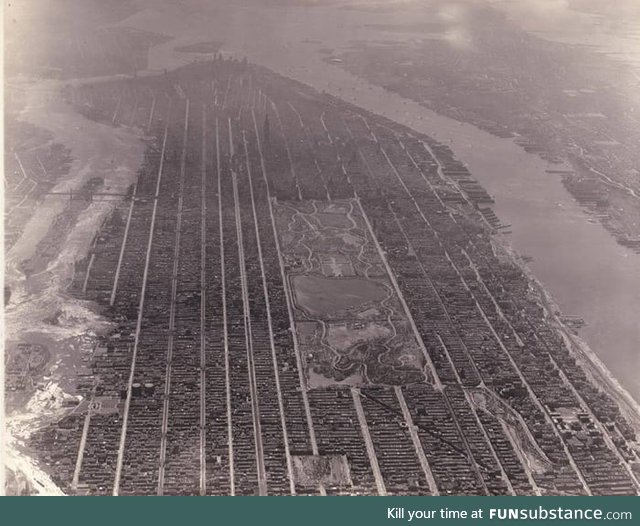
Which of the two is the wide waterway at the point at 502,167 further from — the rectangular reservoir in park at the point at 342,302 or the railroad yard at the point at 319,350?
the rectangular reservoir in park at the point at 342,302

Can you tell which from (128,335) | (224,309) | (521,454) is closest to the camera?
(521,454)

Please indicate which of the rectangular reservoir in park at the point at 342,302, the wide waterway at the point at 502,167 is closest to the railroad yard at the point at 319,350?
the rectangular reservoir in park at the point at 342,302

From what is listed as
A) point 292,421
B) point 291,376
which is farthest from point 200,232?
point 292,421

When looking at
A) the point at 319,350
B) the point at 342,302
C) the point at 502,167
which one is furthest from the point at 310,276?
the point at 502,167

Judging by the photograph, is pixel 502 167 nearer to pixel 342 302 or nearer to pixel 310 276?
pixel 310 276

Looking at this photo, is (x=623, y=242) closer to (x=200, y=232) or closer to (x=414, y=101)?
(x=200, y=232)

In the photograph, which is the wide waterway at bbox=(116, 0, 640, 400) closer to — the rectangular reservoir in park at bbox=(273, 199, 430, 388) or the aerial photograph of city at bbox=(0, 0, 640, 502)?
the aerial photograph of city at bbox=(0, 0, 640, 502)

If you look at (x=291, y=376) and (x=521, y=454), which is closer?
(x=521, y=454)
